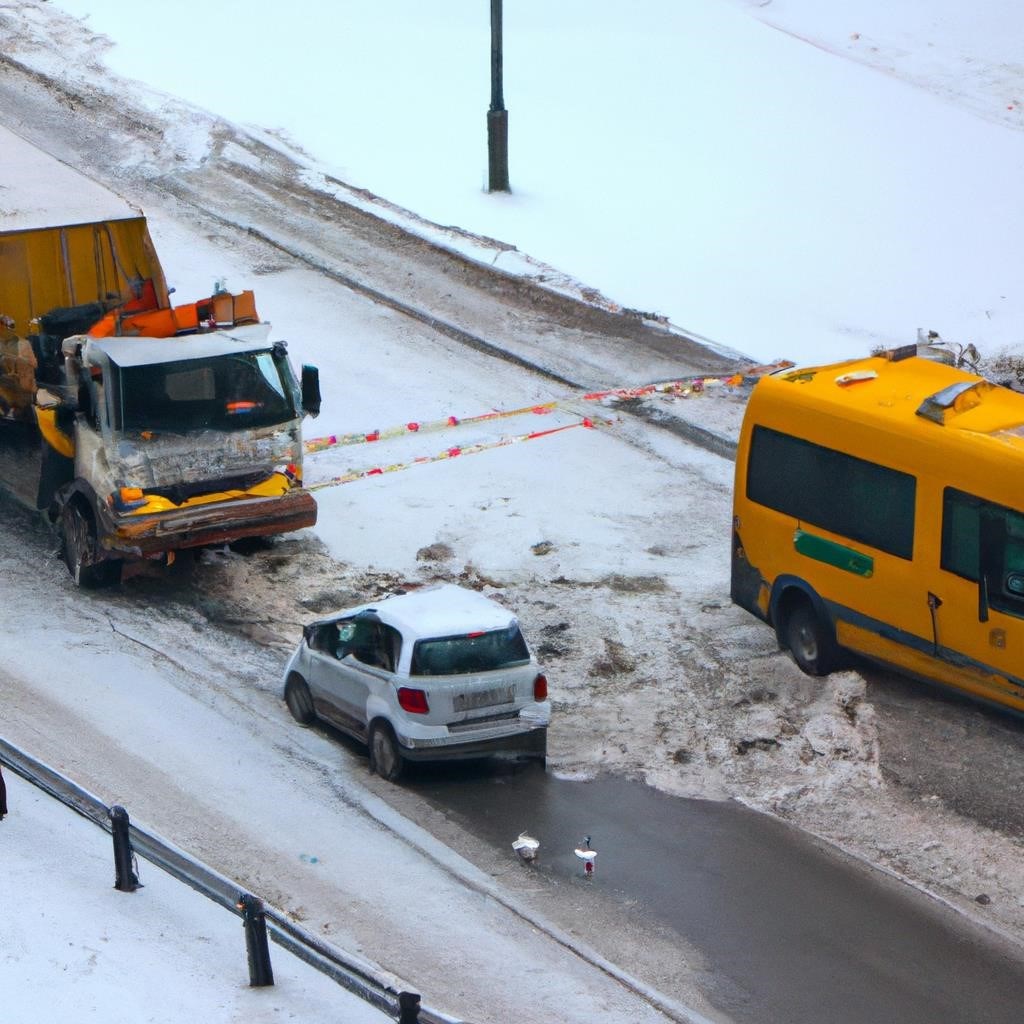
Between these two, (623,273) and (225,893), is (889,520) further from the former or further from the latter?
(623,273)

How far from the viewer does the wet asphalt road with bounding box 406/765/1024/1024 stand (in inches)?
361

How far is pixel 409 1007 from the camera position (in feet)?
24.2

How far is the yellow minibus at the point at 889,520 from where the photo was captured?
11633mm

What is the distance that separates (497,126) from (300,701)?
14362 millimetres

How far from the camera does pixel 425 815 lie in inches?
447

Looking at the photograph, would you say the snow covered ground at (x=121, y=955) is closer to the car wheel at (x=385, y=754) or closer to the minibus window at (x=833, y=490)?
the car wheel at (x=385, y=754)

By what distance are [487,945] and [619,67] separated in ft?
72.2

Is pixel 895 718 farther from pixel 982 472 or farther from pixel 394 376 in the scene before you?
pixel 394 376

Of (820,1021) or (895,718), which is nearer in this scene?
(820,1021)

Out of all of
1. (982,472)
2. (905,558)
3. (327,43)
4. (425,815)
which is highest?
(327,43)

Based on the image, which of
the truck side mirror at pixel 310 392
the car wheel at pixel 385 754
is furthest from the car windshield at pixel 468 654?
the truck side mirror at pixel 310 392

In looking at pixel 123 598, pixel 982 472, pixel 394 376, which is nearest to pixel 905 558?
pixel 982 472

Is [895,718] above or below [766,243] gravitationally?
below

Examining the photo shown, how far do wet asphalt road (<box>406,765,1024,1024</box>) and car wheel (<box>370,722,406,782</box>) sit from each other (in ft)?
0.77
